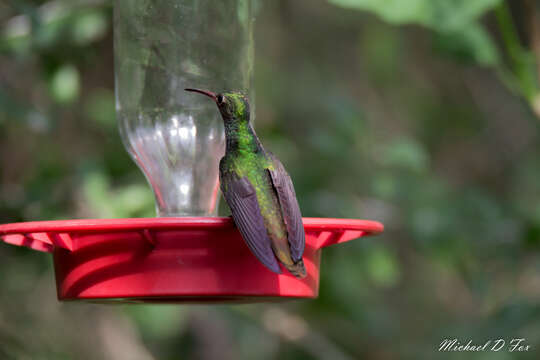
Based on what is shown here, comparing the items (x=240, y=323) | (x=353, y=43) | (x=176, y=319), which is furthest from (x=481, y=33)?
(x=353, y=43)

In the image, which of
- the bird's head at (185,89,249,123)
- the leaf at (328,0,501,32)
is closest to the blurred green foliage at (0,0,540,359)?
the leaf at (328,0,501,32)

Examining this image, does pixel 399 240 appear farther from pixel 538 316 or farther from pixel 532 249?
pixel 538 316

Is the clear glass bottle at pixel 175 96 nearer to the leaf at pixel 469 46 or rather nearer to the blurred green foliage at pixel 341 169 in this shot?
the blurred green foliage at pixel 341 169

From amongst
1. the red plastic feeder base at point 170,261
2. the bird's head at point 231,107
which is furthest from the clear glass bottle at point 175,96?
the red plastic feeder base at point 170,261

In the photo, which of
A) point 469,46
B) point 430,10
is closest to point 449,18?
point 430,10
